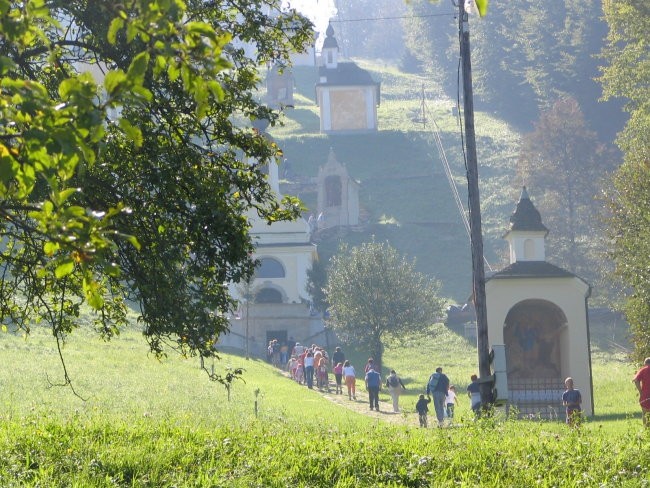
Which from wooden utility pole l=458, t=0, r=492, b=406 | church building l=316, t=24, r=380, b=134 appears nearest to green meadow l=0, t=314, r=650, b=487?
wooden utility pole l=458, t=0, r=492, b=406

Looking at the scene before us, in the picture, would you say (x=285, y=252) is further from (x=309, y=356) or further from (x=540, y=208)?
(x=309, y=356)

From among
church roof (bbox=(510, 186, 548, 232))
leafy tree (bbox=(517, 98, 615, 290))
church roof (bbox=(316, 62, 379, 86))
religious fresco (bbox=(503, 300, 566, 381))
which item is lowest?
religious fresco (bbox=(503, 300, 566, 381))

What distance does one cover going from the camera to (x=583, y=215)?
7056 cm

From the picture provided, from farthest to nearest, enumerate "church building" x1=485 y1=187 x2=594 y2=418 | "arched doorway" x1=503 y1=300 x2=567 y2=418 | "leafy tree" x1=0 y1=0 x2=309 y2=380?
"arched doorway" x1=503 y1=300 x2=567 y2=418 → "church building" x1=485 y1=187 x2=594 y2=418 → "leafy tree" x1=0 y1=0 x2=309 y2=380

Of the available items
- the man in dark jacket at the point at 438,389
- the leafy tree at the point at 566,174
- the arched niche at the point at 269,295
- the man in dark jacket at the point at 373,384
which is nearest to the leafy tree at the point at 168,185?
the man in dark jacket at the point at 438,389

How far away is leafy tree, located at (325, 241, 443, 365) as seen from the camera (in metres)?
45.3

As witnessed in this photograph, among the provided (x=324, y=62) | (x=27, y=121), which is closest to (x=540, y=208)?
(x=324, y=62)

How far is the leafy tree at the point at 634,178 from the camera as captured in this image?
2689 centimetres

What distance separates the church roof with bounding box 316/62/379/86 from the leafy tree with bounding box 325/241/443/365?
163 ft

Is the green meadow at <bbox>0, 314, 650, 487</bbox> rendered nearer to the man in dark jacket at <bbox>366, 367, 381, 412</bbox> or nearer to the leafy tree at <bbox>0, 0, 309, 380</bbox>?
the leafy tree at <bbox>0, 0, 309, 380</bbox>

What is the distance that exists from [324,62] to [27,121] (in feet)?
315

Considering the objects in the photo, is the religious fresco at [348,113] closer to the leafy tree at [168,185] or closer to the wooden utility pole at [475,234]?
the wooden utility pole at [475,234]

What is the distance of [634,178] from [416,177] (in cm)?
5828

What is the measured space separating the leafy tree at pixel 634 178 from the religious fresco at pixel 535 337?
2.14 m
